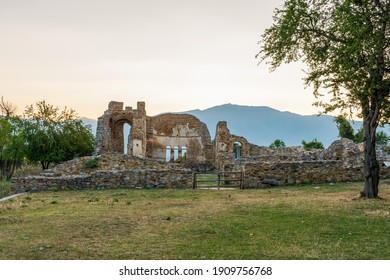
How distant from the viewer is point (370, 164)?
55.8 feet

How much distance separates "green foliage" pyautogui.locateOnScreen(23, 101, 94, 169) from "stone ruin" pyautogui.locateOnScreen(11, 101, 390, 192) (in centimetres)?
258

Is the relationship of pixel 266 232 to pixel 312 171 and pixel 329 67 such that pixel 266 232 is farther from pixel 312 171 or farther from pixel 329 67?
pixel 312 171

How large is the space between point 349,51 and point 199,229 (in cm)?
844

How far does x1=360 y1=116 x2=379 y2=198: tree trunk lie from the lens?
16703 millimetres

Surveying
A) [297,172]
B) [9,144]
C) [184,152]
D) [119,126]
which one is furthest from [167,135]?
[297,172]

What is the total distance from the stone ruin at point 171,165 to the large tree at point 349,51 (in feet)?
21.6

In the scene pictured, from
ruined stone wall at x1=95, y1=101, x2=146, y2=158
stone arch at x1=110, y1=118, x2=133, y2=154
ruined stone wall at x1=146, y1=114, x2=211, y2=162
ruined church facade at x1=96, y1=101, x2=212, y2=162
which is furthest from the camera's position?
ruined stone wall at x1=146, y1=114, x2=211, y2=162

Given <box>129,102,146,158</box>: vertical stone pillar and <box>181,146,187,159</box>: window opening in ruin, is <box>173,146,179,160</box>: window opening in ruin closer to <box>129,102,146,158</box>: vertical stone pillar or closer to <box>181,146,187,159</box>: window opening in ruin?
<box>181,146,187,159</box>: window opening in ruin

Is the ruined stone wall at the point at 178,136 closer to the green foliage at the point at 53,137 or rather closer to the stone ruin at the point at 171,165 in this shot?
the stone ruin at the point at 171,165

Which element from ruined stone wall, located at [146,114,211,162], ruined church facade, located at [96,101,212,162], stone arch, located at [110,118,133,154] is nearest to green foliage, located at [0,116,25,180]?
ruined church facade, located at [96,101,212,162]

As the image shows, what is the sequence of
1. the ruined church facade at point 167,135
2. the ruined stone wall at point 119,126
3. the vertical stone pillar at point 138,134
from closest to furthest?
the ruined stone wall at point 119,126 < the vertical stone pillar at point 138,134 < the ruined church facade at point 167,135

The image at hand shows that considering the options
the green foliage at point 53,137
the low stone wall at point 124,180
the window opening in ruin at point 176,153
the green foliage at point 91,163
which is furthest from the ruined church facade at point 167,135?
the low stone wall at point 124,180

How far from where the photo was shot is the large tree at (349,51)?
14945 mm
